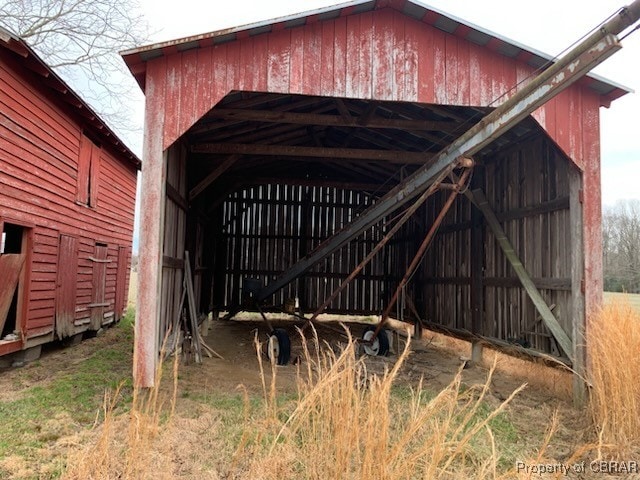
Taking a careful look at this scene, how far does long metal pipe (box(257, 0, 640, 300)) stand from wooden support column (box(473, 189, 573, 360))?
4.72 feet

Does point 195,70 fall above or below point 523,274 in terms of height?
above

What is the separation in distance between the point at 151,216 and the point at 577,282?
16.2 ft

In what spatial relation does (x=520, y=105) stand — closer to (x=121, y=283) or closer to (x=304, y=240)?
(x=304, y=240)

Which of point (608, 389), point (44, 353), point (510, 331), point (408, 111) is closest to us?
point (608, 389)

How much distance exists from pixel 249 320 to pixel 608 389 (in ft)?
33.9

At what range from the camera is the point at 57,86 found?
25.3ft

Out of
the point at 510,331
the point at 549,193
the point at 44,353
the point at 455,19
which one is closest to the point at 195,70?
the point at 455,19

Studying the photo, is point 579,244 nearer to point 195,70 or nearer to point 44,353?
point 195,70

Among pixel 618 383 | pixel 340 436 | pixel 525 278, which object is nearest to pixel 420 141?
pixel 525 278

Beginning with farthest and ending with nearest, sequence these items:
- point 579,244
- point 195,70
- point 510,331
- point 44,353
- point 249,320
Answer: point 249,320
point 44,353
point 510,331
point 579,244
point 195,70

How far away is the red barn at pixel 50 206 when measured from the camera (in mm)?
6852

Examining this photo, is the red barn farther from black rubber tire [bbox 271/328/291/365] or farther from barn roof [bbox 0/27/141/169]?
black rubber tire [bbox 271/328/291/365]

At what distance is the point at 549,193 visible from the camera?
6.14 meters

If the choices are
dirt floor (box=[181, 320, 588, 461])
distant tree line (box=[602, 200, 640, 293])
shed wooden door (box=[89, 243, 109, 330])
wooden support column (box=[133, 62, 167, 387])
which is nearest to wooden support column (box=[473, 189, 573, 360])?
dirt floor (box=[181, 320, 588, 461])
